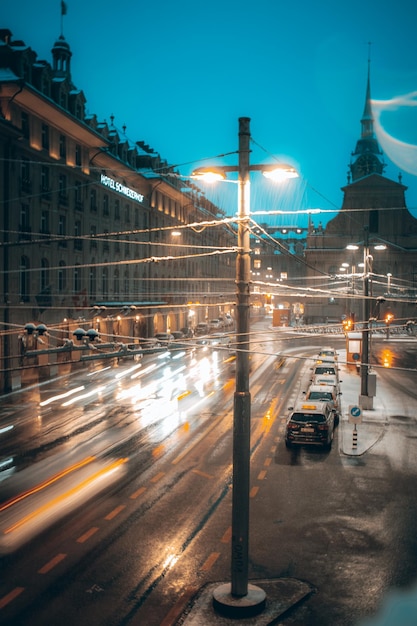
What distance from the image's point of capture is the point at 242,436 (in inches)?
435

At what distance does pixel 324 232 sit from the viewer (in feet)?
305

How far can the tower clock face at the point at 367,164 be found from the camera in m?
103

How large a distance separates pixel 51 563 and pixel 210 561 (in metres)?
3.45

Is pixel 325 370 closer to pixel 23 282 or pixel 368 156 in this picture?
pixel 23 282

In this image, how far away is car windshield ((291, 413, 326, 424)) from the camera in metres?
21.6

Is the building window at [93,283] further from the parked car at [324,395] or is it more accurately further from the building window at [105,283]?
the parked car at [324,395]

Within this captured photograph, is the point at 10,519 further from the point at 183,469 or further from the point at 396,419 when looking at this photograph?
the point at 396,419

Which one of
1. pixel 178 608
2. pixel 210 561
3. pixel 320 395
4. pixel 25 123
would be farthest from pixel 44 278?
pixel 178 608

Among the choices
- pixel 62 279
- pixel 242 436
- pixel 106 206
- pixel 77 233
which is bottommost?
pixel 242 436

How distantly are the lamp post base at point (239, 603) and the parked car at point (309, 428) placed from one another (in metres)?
10.7

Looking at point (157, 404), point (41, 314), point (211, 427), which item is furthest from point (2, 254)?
point (211, 427)

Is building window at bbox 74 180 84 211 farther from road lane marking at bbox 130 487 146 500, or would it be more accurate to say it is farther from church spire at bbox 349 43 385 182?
church spire at bbox 349 43 385 182

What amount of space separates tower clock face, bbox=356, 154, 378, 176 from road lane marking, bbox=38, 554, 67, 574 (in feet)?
329

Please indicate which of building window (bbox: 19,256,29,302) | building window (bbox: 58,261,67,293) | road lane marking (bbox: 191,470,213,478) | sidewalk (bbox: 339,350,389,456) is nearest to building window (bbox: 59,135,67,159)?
building window (bbox: 58,261,67,293)
